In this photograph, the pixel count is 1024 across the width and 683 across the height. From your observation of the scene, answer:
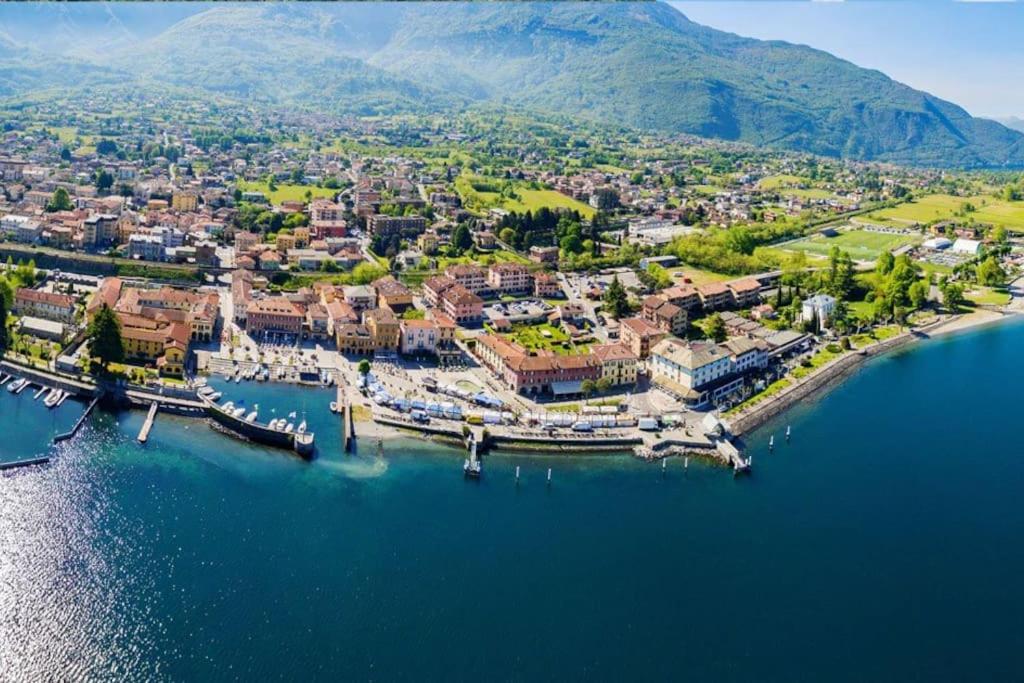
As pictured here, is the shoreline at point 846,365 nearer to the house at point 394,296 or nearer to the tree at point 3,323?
the house at point 394,296

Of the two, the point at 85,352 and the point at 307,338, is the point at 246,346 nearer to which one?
the point at 307,338

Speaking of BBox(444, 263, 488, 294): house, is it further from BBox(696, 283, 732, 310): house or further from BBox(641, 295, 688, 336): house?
BBox(696, 283, 732, 310): house

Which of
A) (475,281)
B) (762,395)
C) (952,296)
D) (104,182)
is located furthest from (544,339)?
(104,182)

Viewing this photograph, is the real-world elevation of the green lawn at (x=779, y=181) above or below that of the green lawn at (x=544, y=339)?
above

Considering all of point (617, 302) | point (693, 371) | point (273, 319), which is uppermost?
point (693, 371)

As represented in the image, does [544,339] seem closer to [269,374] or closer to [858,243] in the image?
[269,374]

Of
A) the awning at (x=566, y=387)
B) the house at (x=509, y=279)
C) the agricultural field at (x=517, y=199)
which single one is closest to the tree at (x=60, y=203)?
the agricultural field at (x=517, y=199)

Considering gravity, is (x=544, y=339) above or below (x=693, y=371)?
below

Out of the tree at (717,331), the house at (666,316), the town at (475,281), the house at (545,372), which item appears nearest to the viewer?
the town at (475,281)
